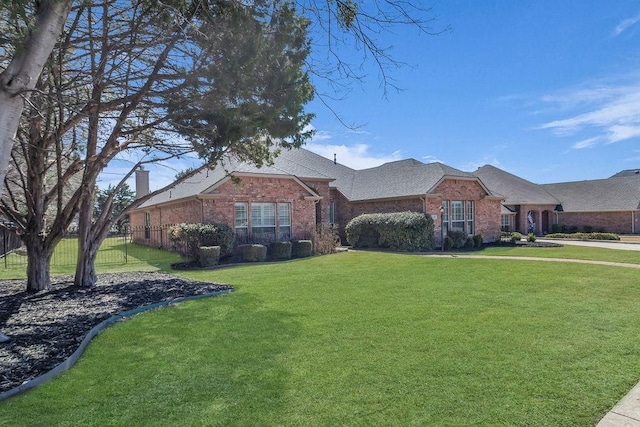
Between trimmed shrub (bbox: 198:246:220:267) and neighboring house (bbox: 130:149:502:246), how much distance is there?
2465 mm

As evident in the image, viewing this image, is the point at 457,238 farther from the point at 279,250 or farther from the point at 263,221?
the point at 263,221

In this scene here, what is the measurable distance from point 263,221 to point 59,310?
12.6 meters

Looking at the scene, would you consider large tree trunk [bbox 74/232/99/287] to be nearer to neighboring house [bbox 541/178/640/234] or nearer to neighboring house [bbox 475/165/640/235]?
Answer: neighboring house [bbox 475/165/640/235]

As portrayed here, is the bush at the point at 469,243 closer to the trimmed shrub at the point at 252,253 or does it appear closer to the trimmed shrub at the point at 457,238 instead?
the trimmed shrub at the point at 457,238

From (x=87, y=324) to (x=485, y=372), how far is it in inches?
242

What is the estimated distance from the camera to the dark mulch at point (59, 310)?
4.97 meters

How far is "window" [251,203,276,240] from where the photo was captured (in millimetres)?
19641

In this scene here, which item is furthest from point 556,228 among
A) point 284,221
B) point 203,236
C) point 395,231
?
point 203,236

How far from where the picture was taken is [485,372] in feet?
14.5

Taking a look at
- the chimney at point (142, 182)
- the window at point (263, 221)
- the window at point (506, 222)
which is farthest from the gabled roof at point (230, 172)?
the window at point (506, 222)

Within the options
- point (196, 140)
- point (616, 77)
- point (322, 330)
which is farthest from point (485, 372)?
point (616, 77)

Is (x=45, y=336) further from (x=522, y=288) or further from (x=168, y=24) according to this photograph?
(x=522, y=288)

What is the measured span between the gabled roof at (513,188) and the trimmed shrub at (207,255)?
26450 millimetres

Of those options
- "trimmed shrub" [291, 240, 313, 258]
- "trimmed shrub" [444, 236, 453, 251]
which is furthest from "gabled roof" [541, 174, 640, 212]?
"trimmed shrub" [291, 240, 313, 258]
